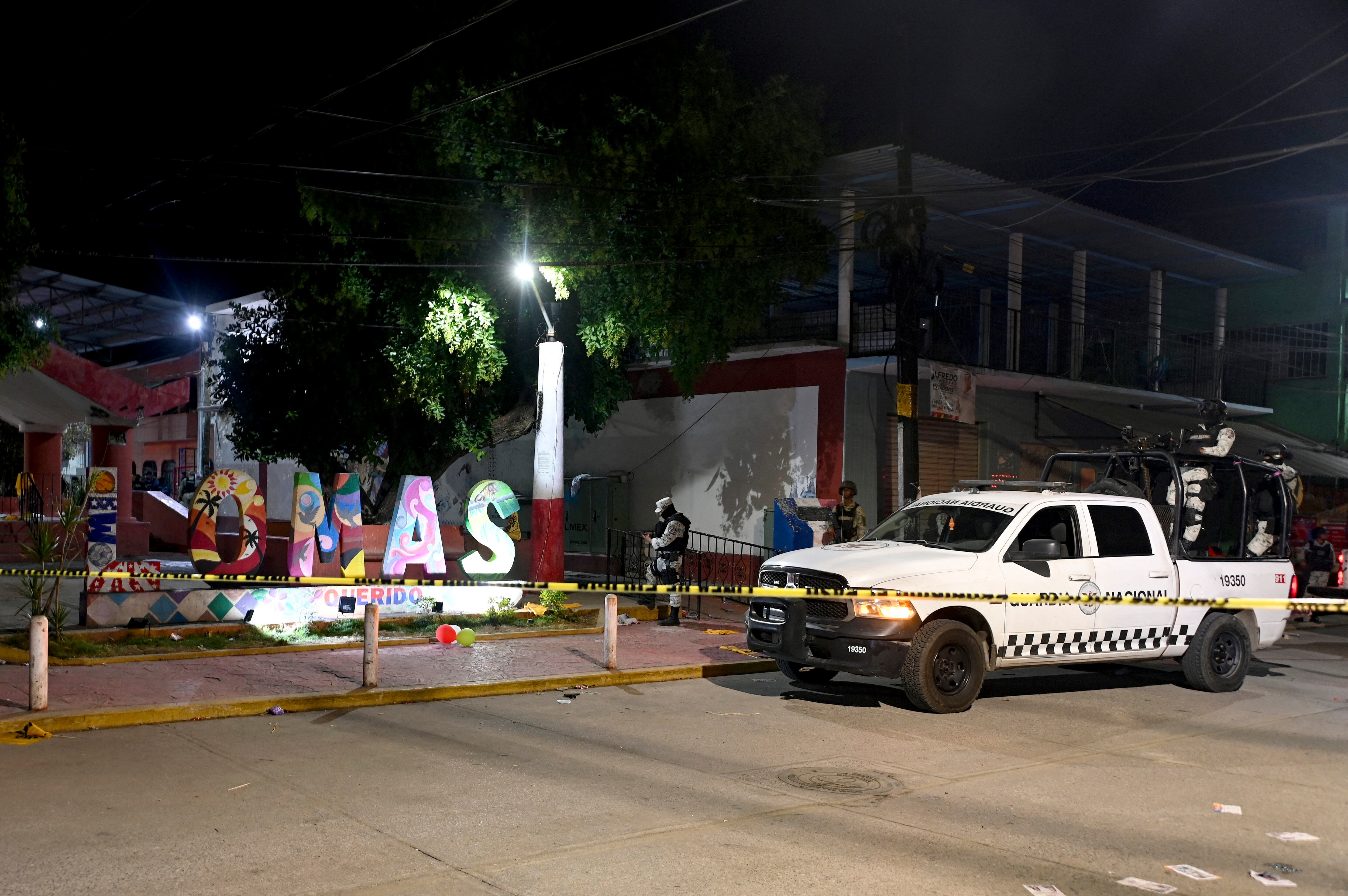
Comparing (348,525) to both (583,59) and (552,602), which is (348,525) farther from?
(583,59)

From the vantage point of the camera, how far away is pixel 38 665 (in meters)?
8.66

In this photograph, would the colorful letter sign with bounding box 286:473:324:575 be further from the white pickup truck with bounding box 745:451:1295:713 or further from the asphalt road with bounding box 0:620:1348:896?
the white pickup truck with bounding box 745:451:1295:713

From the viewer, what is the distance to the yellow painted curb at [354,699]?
8.52 meters

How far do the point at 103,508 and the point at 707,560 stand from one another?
35.1ft

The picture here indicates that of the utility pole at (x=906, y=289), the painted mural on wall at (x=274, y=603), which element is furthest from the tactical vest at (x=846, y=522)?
the painted mural on wall at (x=274, y=603)

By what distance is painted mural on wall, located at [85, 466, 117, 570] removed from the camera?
48.6ft

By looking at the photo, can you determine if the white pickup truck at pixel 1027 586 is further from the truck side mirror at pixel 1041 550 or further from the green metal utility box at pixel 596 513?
the green metal utility box at pixel 596 513

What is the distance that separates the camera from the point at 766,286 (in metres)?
18.4

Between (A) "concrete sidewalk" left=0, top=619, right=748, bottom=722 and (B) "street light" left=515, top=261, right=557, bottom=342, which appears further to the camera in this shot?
(B) "street light" left=515, top=261, right=557, bottom=342

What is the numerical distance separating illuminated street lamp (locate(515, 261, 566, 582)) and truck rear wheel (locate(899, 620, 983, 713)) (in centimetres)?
727

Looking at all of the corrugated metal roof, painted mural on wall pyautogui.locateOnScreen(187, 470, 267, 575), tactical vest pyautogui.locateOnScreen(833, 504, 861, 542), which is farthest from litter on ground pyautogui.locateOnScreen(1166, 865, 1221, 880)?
the corrugated metal roof

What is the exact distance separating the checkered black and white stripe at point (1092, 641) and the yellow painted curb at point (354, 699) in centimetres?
311

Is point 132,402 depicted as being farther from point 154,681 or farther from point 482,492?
point 154,681

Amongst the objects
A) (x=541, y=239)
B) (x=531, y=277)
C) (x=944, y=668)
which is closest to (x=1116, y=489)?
(x=944, y=668)
